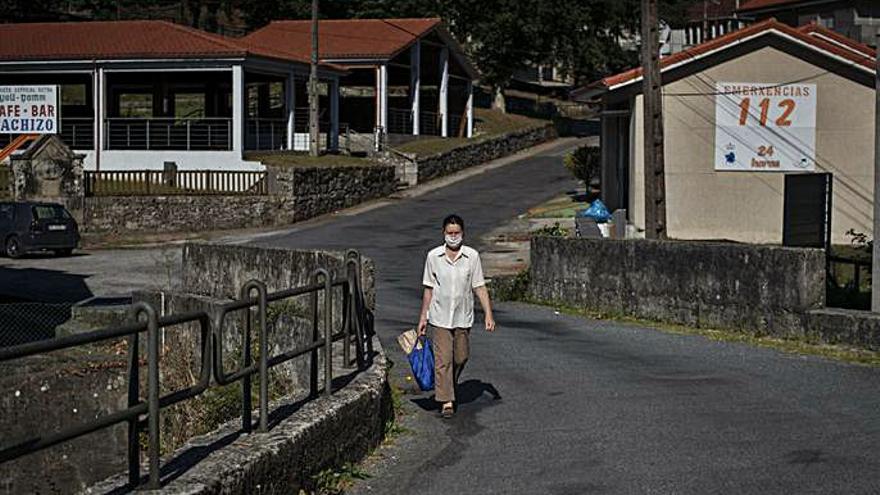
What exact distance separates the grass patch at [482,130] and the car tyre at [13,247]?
899 inches

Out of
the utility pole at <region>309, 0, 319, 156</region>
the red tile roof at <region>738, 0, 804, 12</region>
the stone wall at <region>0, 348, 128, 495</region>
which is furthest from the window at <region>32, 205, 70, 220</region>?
the red tile roof at <region>738, 0, 804, 12</region>

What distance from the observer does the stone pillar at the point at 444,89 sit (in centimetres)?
6353

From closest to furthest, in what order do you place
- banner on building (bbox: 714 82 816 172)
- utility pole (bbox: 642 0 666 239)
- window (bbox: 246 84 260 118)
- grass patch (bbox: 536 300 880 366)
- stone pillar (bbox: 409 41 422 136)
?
1. grass patch (bbox: 536 300 880 366)
2. utility pole (bbox: 642 0 666 239)
3. banner on building (bbox: 714 82 816 172)
4. stone pillar (bbox: 409 41 422 136)
5. window (bbox: 246 84 260 118)

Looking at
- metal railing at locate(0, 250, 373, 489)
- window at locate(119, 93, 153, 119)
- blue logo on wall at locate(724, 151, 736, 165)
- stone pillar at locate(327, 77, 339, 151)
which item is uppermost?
window at locate(119, 93, 153, 119)

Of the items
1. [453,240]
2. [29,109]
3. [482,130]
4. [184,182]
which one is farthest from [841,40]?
[482,130]

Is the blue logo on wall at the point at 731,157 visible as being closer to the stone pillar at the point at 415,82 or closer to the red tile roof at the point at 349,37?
the red tile roof at the point at 349,37

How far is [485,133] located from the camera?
6844 centimetres

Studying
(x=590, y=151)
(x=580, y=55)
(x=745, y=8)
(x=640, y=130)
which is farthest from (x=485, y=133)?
(x=640, y=130)

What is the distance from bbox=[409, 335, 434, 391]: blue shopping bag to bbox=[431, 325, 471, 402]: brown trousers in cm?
26

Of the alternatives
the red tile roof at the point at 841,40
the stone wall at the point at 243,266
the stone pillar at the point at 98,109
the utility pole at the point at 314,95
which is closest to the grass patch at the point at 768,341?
the stone wall at the point at 243,266

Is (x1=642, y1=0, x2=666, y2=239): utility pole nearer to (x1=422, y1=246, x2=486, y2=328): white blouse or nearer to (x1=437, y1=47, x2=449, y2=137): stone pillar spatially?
(x1=422, y1=246, x2=486, y2=328): white blouse

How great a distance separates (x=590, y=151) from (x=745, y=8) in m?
23.5

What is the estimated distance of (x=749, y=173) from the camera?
30.8 metres

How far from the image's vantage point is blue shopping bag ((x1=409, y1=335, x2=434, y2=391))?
12.1 meters
